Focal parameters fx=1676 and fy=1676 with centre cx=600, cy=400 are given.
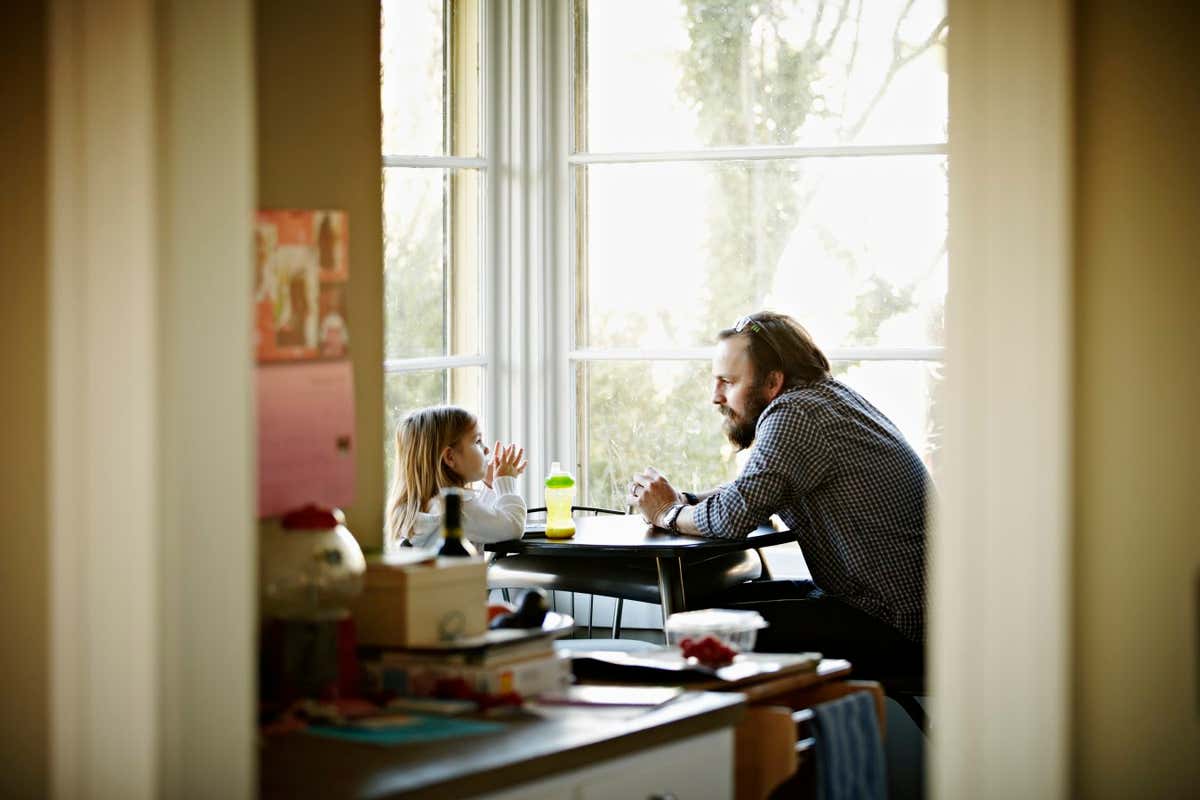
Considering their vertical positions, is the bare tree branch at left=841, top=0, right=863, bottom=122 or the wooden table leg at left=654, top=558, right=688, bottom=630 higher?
the bare tree branch at left=841, top=0, right=863, bottom=122

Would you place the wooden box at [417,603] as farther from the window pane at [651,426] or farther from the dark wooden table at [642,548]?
the window pane at [651,426]

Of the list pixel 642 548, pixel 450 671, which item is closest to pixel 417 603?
pixel 450 671

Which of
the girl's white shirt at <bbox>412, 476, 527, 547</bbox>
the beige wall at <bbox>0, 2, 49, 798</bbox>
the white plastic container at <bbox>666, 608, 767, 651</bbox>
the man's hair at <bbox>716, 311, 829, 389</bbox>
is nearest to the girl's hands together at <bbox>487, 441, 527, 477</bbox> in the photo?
the girl's white shirt at <bbox>412, 476, 527, 547</bbox>

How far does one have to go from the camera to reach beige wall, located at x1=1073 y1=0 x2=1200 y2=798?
177 cm

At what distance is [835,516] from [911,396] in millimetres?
1149

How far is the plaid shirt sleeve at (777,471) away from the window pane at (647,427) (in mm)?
1185

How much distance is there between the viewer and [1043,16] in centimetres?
177

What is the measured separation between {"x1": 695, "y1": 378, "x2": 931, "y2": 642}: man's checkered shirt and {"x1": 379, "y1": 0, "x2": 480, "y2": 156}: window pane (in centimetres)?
157

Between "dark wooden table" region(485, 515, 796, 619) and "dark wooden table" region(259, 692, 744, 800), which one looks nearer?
"dark wooden table" region(259, 692, 744, 800)

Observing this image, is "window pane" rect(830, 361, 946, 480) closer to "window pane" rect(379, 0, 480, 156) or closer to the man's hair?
the man's hair

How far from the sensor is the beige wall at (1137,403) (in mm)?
1766

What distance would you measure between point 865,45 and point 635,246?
3.23 ft

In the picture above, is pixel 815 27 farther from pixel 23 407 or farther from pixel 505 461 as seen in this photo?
pixel 23 407

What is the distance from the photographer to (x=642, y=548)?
13.7ft
